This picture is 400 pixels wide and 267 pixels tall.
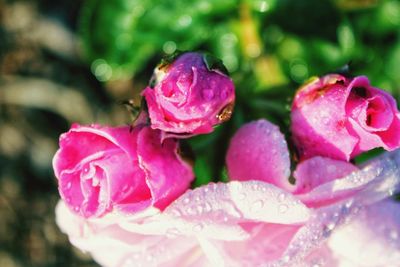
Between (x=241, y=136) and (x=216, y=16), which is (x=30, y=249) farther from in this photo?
(x=241, y=136)

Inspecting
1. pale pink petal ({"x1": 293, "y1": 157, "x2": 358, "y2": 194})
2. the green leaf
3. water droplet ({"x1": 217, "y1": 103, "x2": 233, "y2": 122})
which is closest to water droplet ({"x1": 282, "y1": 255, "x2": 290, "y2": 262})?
pale pink petal ({"x1": 293, "y1": 157, "x2": 358, "y2": 194})

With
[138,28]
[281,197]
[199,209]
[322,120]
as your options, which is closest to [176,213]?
[199,209]

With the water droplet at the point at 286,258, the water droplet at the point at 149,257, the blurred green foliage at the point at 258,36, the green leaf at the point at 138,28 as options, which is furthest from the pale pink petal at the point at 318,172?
the green leaf at the point at 138,28

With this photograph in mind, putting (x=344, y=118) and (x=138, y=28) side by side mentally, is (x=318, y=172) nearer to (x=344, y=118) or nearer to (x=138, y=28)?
(x=344, y=118)

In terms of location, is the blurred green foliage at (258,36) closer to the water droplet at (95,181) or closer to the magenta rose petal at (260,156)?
the magenta rose petal at (260,156)

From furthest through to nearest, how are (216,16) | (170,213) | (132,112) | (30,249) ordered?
(30,249), (216,16), (132,112), (170,213)

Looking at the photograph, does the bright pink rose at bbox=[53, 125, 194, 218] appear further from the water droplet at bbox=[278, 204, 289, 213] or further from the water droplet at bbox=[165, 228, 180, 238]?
the water droplet at bbox=[278, 204, 289, 213]

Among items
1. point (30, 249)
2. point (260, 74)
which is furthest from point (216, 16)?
point (30, 249)
